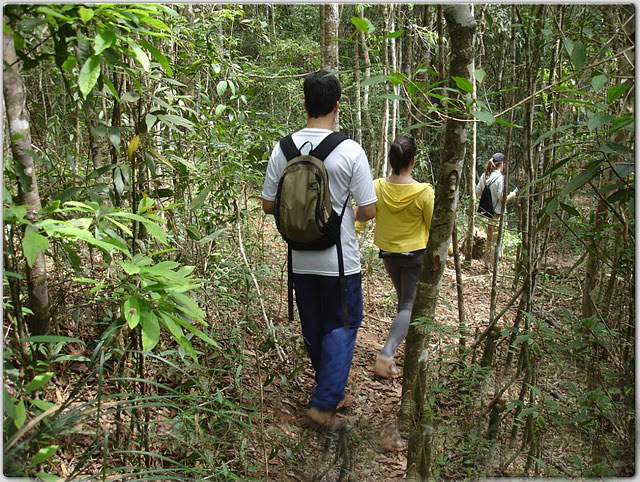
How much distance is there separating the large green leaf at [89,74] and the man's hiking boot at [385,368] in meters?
2.81

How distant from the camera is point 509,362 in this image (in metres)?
3.11

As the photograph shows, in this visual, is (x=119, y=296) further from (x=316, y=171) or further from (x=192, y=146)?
(x=192, y=146)

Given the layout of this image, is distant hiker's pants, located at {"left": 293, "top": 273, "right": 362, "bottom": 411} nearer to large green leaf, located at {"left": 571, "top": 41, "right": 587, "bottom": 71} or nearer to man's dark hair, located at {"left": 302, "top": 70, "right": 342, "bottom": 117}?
man's dark hair, located at {"left": 302, "top": 70, "right": 342, "bottom": 117}

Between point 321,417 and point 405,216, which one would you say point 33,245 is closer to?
point 321,417

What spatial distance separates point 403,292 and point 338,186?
1.23m

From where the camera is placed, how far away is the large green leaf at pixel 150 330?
166cm

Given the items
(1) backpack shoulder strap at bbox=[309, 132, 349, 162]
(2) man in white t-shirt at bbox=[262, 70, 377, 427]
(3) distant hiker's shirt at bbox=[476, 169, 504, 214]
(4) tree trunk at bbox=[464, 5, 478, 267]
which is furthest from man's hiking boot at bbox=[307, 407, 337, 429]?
(3) distant hiker's shirt at bbox=[476, 169, 504, 214]

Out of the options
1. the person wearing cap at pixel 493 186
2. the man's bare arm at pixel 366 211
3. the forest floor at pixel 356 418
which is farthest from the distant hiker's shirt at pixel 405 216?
the person wearing cap at pixel 493 186

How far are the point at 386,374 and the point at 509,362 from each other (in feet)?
3.38

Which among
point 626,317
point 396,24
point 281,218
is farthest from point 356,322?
point 396,24

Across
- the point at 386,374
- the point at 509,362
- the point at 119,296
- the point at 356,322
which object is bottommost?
the point at 386,374

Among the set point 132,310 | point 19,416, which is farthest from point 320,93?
point 19,416

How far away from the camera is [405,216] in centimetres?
376

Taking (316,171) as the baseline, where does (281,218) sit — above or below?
below
